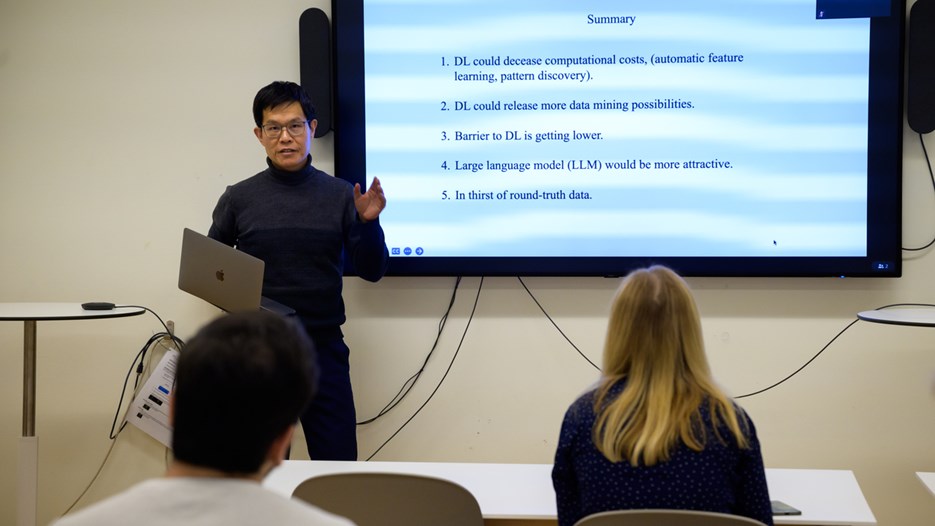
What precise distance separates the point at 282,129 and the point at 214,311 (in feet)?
3.51

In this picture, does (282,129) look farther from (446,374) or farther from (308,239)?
(446,374)

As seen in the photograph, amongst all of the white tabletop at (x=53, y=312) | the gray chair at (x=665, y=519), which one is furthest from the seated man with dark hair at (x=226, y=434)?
the white tabletop at (x=53, y=312)

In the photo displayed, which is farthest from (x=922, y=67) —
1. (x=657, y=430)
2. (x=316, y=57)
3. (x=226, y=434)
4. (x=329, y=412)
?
(x=226, y=434)

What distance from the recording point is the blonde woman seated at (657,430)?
5.42 feet

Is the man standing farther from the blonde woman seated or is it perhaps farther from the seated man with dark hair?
the seated man with dark hair

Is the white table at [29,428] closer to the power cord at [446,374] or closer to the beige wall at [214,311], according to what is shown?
the beige wall at [214,311]

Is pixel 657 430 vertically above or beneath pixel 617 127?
beneath

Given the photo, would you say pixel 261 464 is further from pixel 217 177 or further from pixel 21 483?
pixel 217 177

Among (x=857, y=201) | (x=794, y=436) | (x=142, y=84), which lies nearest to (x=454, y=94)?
(x=142, y=84)

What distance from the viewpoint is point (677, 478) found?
1.64 meters

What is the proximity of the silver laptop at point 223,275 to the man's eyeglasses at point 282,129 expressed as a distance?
45 cm

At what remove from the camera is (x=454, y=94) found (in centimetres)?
357

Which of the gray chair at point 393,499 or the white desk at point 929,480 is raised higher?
the gray chair at point 393,499

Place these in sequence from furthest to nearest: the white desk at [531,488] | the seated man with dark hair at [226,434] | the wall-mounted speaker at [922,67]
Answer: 1. the wall-mounted speaker at [922,67]
2. the white desk at [531,488]
3. the seated man with dark hair at [226,434]
